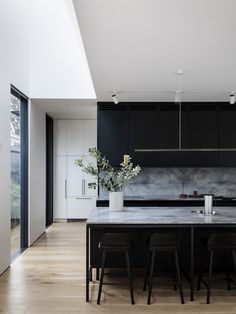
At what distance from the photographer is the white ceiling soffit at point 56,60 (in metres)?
5.23

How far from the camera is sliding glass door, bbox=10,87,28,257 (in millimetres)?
5488

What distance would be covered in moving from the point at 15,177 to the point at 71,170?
2990mm

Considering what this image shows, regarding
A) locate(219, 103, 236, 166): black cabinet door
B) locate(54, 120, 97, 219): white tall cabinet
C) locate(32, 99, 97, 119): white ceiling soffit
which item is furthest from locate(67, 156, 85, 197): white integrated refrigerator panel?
locate(219, 103, 236, 166): black cabinet door

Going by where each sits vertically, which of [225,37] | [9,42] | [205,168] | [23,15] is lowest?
[205,168]

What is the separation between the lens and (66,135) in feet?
27.8

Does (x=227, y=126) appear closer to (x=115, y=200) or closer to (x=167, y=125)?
(x=167, y=125)

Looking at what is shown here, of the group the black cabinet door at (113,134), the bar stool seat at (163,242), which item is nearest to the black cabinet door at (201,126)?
the black cabinet door at (113,134)

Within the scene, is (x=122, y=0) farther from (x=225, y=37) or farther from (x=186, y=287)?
(x=186, y=287)

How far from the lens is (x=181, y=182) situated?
21.9 feet

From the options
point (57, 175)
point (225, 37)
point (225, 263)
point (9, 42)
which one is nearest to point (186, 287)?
point (225, 263)

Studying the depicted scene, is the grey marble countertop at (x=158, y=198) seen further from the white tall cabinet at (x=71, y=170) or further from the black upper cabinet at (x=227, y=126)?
the white tall cabinet at (x=71, y=170)

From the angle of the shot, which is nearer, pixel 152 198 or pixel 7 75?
pixel 7 75

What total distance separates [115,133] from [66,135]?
7.93 ft

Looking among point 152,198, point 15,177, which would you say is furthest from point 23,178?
point 152,198
